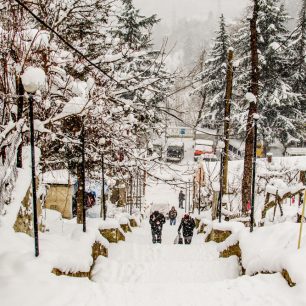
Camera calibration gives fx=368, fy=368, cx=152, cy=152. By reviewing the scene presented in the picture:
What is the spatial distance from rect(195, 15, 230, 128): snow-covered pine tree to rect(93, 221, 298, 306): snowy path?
23806 millimetres

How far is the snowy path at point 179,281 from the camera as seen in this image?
535cm

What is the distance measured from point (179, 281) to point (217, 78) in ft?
97.0

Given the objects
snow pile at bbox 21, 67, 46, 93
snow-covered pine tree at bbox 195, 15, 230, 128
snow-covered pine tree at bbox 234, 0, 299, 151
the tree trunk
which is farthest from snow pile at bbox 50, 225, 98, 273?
snow-covered pine tree at bbox 195, 15, 230, 128

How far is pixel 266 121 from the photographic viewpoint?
101ft

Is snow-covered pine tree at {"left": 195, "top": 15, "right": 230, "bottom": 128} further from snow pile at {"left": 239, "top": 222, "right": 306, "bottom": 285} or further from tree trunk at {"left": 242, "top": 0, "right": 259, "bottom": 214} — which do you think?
snow pile at {"left": 239, "top": 222, "right": 306, "bottom": 285}

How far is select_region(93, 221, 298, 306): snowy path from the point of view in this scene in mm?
5348

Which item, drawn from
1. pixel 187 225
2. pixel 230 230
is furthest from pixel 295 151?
pixel 230 230

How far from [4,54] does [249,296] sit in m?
5.76

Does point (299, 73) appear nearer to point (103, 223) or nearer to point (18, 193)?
point (103, 223)

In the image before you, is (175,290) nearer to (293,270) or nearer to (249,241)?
(293,270)

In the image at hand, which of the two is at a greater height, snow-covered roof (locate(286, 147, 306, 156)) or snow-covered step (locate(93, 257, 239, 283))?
snow-covered roof (locate(286, 147, 306, 156))

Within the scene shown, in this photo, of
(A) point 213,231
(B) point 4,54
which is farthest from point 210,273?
(B) point 4,54

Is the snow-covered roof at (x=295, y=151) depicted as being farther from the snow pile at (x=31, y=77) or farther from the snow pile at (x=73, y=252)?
the snow pile at (x=31, y=77)

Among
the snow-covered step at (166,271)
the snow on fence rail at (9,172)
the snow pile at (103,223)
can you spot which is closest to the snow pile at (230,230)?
the snow-covered step at (166,271)
